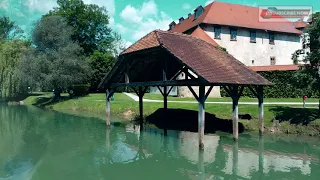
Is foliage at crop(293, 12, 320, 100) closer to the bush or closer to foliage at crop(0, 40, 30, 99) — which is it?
the bush

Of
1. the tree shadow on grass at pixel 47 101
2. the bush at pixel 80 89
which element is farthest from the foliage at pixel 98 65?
the tree shadow on grass at pixel 47 101

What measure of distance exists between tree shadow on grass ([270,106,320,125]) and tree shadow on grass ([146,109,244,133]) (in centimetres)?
233

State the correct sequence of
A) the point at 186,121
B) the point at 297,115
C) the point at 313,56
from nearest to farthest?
1. the point at 313,56
2. the point at 297,115
3. the point at 186,121

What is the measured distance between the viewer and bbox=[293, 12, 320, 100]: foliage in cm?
1572

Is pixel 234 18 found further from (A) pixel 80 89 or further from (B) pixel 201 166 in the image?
(B) pixel 201 166

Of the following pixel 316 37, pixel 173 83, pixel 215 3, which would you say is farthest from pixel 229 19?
pixel 173 83

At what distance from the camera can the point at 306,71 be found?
16.4m

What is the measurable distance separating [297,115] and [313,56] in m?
3.37

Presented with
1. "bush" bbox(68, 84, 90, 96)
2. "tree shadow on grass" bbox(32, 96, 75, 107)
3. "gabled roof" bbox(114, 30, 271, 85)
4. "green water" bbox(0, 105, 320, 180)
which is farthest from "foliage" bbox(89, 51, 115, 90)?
"gabled roof" bbox(114, 30, 271, 85)

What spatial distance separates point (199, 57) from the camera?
48.3 feet

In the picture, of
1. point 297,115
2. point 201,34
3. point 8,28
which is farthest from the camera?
point 8,28

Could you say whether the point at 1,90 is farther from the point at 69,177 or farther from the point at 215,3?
the point at 69,177

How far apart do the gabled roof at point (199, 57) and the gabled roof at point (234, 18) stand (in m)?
24.0

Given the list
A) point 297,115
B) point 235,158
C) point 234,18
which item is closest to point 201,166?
point 235,158
